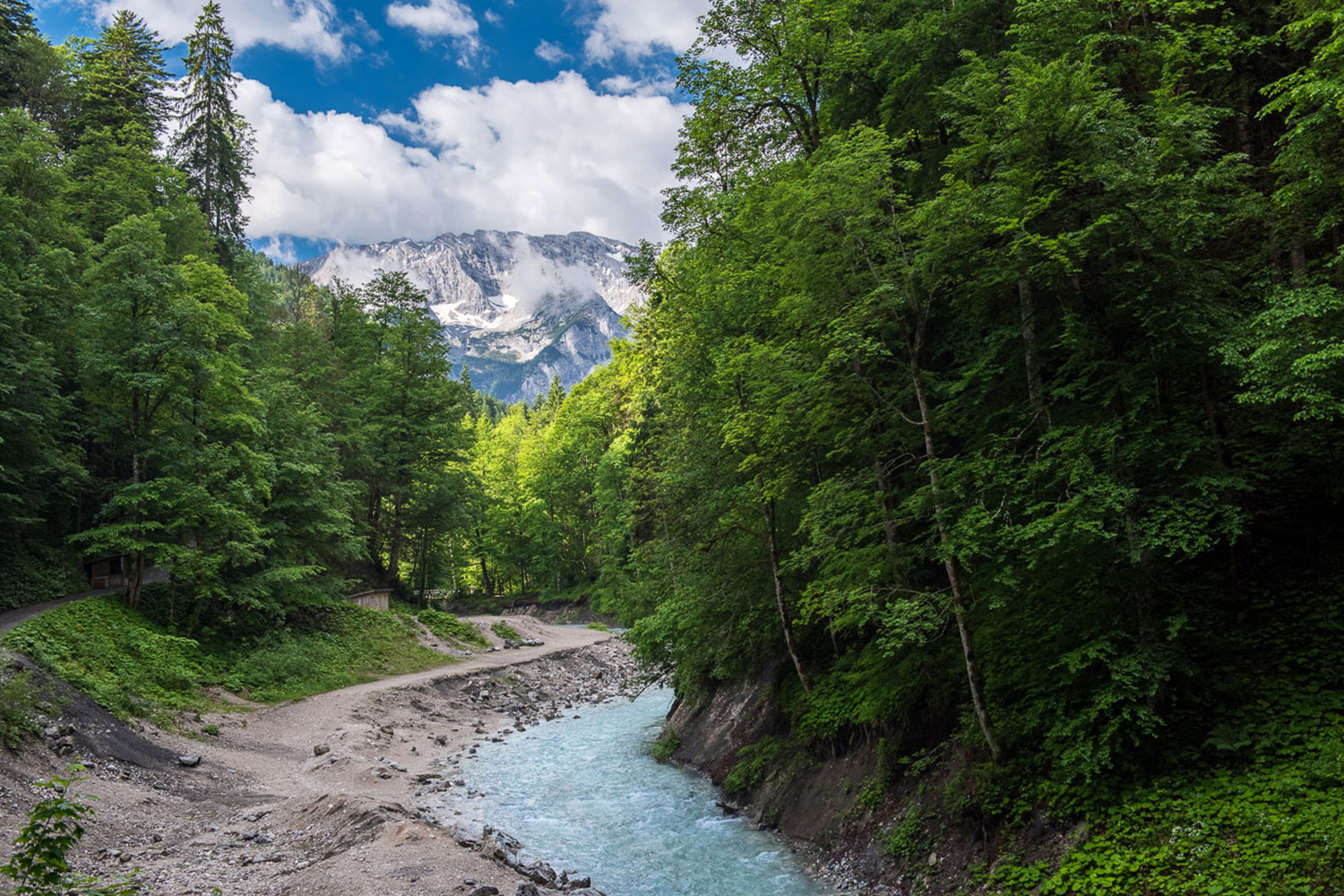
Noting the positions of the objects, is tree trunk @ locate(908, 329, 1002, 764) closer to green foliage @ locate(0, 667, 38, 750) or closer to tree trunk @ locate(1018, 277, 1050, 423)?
tree trunk @ locate(1018, 277, 1050, 423)

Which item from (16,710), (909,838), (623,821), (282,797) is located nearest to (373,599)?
(282,797)

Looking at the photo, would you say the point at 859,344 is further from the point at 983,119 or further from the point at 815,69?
the point at 815,69

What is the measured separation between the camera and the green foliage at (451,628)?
36688 millimetres

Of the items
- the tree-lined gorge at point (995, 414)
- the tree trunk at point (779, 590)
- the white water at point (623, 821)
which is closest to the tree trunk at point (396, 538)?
the tree-lined gorge at point (995, 414)

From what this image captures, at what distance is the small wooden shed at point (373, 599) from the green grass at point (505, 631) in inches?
278

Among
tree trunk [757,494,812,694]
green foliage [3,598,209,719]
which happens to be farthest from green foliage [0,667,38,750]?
tree trunk [757,494,812,694]

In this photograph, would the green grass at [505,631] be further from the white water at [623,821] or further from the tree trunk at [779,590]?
the tree trunk at [779,590]

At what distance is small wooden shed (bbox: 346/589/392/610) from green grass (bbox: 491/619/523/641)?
7060 millimetres

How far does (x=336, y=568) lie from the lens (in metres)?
35.0

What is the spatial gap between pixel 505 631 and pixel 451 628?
4.60 m

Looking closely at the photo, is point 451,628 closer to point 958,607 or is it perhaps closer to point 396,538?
point 396,538

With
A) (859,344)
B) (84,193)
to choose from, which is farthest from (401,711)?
(84,193)

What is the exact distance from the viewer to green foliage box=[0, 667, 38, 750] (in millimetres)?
11570

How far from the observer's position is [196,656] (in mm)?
22281
